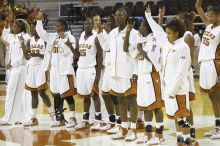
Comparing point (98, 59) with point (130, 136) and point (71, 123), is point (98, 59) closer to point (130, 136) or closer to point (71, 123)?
point (71, 123)

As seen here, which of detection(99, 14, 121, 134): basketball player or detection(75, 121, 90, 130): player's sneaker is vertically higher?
detection(99, 14, 121, 134): basketball player

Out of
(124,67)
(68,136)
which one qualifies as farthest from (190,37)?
(68,136)

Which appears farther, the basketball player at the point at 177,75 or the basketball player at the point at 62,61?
the basketball player at the point at 62,61

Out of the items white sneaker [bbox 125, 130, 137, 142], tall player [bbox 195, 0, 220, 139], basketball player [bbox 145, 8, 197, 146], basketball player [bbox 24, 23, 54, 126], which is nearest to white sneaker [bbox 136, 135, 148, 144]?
white sneaker [bbox 125, 130, 137, 142]

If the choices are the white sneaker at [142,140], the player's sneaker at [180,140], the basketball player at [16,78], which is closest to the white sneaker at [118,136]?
the white sneaker at [142,140]

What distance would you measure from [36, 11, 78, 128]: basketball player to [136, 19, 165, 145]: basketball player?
179 cm

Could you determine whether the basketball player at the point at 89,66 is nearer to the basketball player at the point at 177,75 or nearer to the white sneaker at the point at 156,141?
the white sneaker at the point at 156,141

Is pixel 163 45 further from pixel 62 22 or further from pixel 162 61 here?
pixel 62 22

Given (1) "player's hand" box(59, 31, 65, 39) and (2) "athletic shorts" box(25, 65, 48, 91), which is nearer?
(1) "player's hand" box(59, 31, 65, 39)

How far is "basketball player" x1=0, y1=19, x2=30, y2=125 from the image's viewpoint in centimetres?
911

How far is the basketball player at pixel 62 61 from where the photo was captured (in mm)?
8633

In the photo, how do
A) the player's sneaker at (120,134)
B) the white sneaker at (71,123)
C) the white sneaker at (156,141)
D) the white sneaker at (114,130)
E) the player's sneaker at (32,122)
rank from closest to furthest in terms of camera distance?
the white sneaker at (156,141) < the player's sneaker at (120,134) < the white sneaker at (114,130) < the white sneaker at (71,123) < the player's sneaker at (32,122)

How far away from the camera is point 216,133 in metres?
7.44

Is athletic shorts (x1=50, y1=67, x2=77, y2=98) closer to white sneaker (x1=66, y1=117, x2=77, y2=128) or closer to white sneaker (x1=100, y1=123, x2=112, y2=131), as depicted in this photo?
white sneaker (x1=66, y1=117, x2=77, y2=128)
